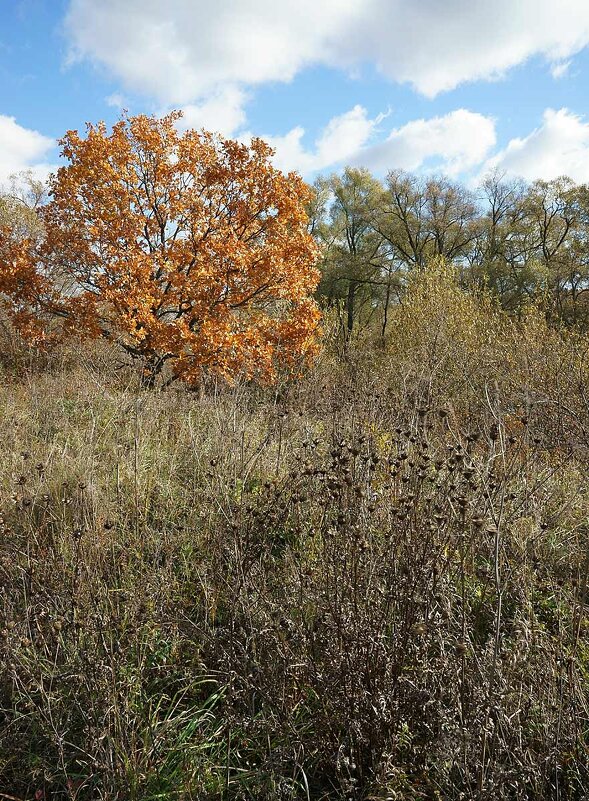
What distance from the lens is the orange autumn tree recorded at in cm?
837

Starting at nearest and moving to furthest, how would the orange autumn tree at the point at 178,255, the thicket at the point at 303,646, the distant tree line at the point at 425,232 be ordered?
1. the thicket at the point at 303,646
2. the orange autumn tree at the point at 178,255
3. the distant tree line at the point at 425,232

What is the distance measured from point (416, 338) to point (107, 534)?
30.0 feet

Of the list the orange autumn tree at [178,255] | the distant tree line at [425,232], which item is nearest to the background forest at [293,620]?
the orange autumn tree at [178,255]

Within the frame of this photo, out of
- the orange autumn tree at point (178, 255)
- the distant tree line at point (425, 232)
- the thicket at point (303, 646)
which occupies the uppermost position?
the distant tree line at point (425, 232)

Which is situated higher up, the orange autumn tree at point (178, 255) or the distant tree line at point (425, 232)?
the distant tree line at point (425, 232)

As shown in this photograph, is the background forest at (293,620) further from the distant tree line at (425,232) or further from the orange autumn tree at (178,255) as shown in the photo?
the distant tree line at (425,232)

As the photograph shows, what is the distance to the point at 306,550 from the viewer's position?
3.47 metres

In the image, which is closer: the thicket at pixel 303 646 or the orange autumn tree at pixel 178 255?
the thicket at pixel 303 646

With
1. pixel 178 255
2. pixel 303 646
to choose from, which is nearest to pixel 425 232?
pixel 178 255

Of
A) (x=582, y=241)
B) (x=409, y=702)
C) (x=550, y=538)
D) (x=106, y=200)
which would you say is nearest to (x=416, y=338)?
(x=106, y=200)

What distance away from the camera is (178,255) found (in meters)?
8.52

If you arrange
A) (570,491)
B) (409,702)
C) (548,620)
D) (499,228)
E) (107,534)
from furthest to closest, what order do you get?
(499,228) < (570,491) < (107,534) < (548,620) < (409,702)

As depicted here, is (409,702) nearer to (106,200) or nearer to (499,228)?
(106,200)

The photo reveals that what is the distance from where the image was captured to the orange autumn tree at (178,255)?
837cm
